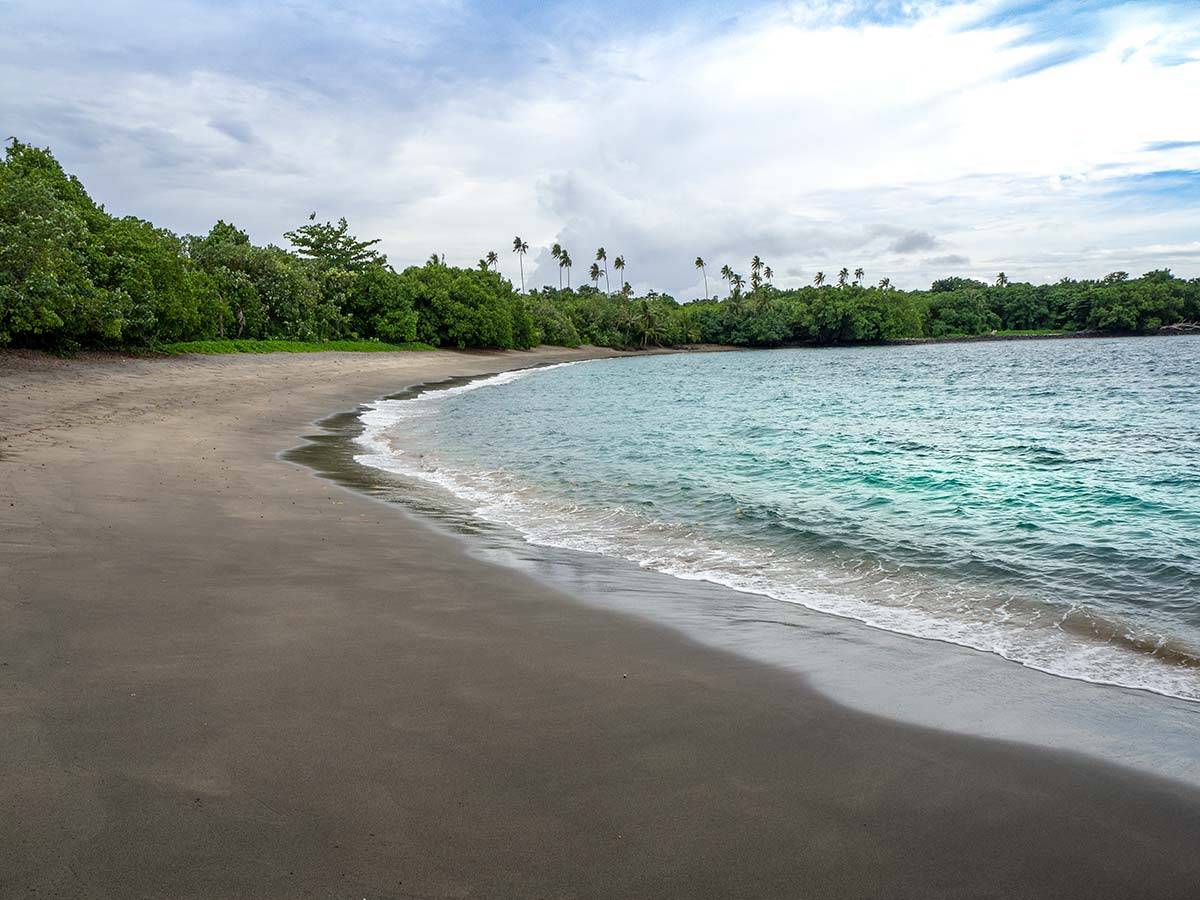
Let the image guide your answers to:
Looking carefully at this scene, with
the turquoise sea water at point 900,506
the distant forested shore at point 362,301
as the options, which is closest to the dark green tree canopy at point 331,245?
the distant forested shore at point 362,301

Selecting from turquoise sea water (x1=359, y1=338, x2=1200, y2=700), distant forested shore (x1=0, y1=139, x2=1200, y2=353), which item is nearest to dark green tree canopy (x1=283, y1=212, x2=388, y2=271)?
distant forested shore (x1=0, y1=139, x2=1200, y2=353)

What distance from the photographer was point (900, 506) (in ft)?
38.6

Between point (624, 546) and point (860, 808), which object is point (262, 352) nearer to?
point (624, 546)

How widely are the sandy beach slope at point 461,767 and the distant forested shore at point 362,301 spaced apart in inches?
1107

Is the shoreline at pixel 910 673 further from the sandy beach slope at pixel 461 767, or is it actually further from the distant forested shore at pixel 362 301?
the distant forested shore at pixel 362 301

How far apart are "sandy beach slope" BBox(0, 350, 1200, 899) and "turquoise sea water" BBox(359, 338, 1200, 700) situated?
2.39 metres

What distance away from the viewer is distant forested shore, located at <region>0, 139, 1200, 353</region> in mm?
29781

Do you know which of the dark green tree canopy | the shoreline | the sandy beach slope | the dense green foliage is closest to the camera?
the sandy beach slope

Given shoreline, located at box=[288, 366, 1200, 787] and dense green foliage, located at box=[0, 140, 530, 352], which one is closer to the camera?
shoreline, located at box=[288, 366, 1200, 787]

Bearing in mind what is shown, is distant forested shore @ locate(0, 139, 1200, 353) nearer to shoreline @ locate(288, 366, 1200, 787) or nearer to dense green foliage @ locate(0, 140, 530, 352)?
dense green foliage @ locate(0, 140, 530, 352)

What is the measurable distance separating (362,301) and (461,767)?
240ft

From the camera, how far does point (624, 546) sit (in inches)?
371

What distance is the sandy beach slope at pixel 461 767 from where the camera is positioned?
2947mm

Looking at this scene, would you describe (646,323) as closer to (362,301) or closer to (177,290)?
(362,301)
